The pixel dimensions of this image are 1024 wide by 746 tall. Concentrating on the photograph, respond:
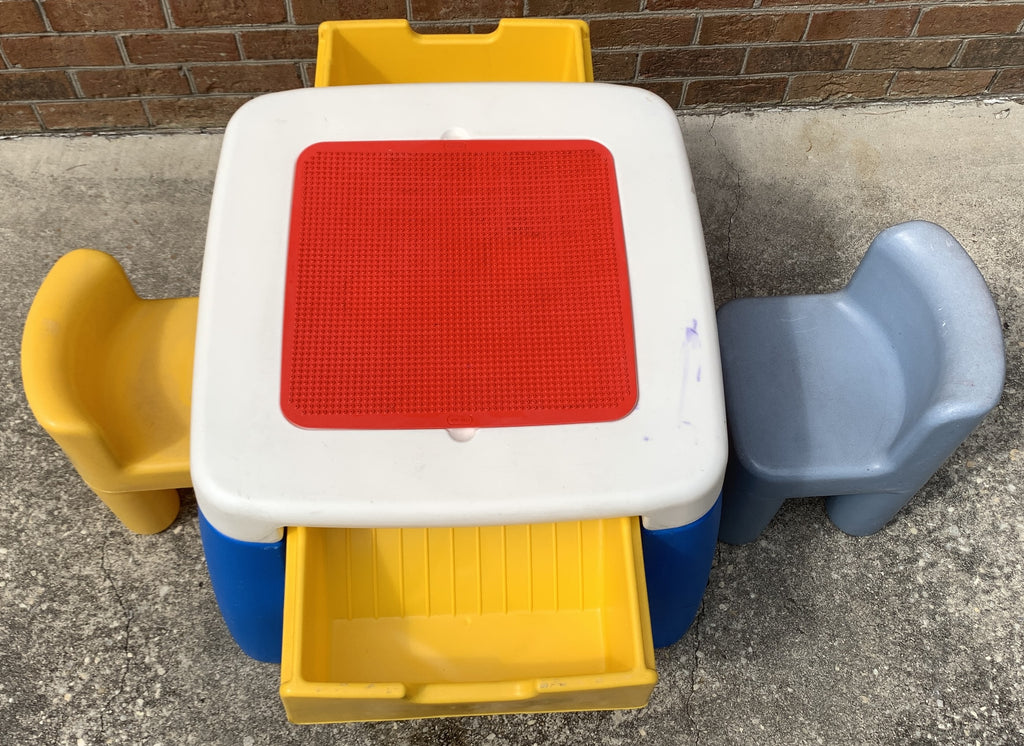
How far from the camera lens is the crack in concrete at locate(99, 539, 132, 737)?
4.40ft

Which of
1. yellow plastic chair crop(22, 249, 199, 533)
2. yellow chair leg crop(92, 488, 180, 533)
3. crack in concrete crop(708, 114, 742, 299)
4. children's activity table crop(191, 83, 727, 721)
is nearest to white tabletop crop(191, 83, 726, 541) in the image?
children's activity table crop(191, 83, 727, 721)

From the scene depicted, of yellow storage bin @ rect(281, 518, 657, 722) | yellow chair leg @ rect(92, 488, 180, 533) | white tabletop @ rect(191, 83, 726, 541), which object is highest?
white tabletop @ rect(191, 83, 726, 541)

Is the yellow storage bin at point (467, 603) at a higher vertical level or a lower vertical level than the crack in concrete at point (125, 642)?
higher

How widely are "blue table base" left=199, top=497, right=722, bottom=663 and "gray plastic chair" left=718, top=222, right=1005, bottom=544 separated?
0.68 ft

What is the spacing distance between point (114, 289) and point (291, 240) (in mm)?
402

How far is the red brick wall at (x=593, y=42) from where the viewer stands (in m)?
1.79

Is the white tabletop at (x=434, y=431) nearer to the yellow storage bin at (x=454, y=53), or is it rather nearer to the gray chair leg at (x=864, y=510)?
the yellow storage bin at (x=454, y=53)

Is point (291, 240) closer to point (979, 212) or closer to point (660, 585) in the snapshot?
point (660, 585)

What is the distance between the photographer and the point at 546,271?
3.85 ft

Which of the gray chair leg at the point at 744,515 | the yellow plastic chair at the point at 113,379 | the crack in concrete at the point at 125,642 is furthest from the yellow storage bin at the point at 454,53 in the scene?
the crack in concrete at the point at 125,642

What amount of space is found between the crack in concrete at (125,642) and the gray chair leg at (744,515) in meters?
0.95

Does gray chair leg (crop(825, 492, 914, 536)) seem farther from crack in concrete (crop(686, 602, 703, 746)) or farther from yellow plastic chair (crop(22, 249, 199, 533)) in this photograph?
yellow plastic chair (crop(22, 249, 199, 533))

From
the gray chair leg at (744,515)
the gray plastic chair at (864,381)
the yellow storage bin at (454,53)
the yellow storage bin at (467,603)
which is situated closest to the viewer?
the yellow storage bin at (467,603)

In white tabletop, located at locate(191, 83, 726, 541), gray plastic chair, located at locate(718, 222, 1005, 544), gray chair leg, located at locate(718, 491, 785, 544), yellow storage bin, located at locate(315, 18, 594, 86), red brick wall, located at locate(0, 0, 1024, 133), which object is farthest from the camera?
red brick wall, located at locate(0, 0, 1024, 133)
